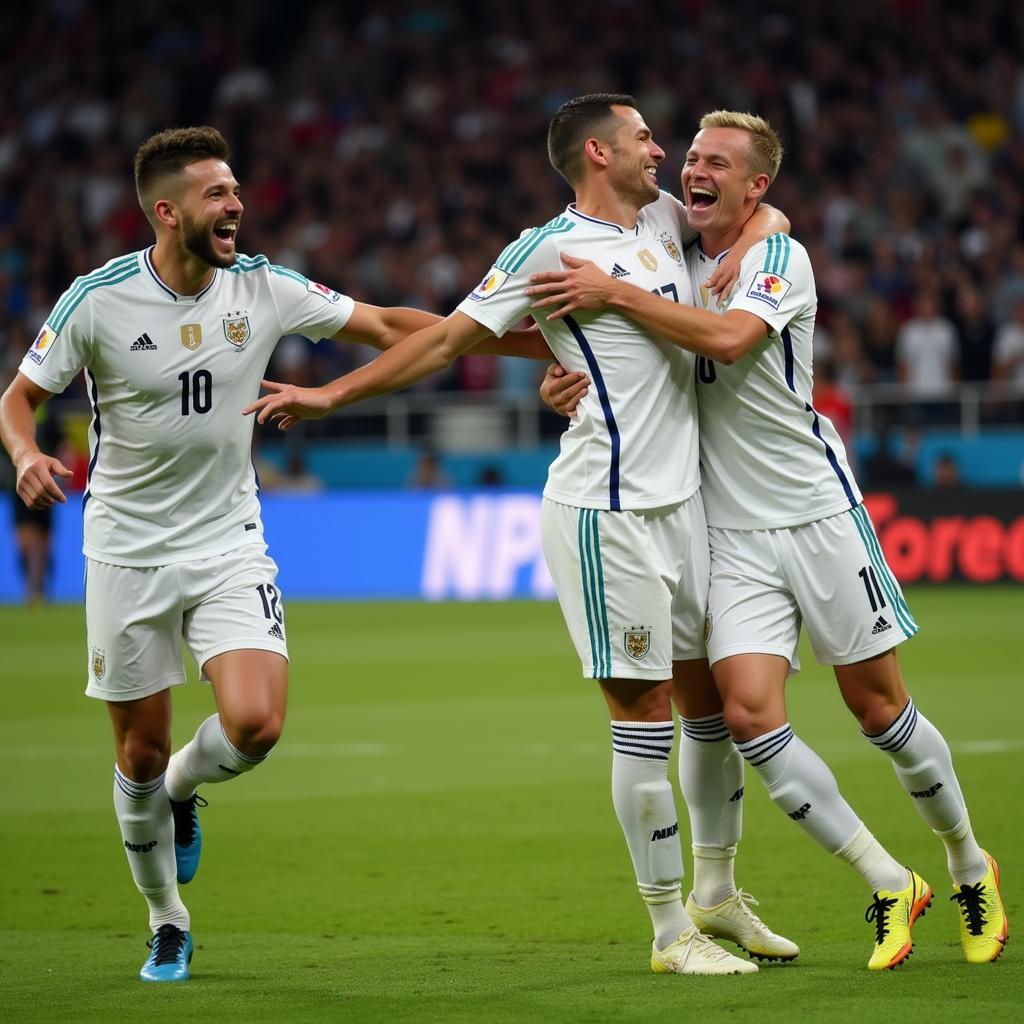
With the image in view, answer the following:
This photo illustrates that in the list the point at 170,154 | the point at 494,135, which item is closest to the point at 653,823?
the point at 170,154

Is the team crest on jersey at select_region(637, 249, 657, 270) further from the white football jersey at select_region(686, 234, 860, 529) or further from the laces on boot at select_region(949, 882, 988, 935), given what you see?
the laces on boot at select_region(949, 882, 988, 935)

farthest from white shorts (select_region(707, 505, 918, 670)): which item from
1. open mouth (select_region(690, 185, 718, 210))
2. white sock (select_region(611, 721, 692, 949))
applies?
open mouth (select_region(690, 185, 718, 210))

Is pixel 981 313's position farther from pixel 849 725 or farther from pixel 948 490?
pixel 849 725

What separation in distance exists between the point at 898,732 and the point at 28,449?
2787 mm

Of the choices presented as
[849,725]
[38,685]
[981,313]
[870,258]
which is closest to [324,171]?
[870,258]

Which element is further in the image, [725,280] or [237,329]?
[237,329]

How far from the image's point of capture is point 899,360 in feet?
66.0

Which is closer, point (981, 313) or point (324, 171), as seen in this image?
point (981, 313)

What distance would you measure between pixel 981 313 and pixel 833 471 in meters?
14.8

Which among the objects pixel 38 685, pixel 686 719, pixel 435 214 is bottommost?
pixel 38 685

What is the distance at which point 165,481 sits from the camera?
5797 mm

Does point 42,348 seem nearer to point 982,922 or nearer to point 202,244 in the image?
point 202,244

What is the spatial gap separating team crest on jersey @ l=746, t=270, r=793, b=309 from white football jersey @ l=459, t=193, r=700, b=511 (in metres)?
0.32

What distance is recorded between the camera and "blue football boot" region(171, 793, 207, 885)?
19.7ft
